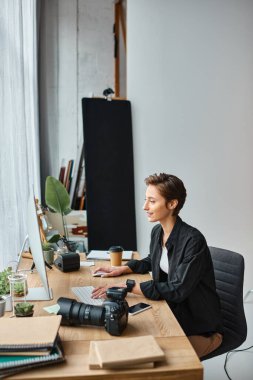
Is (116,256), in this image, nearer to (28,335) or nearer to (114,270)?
(114,270)

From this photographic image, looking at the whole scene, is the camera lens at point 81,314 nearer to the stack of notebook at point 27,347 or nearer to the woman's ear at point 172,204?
the stack of notebook at point 27,347

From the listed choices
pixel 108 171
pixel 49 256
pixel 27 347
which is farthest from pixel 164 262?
pixel 108 171

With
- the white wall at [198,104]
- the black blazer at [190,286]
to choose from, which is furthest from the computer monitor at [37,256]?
the white wall at [198,104]

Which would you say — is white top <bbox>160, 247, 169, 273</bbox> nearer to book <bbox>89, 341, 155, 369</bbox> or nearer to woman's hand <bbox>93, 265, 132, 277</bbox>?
woman's hand <bbox>93, 265, 132, 277</bbox>

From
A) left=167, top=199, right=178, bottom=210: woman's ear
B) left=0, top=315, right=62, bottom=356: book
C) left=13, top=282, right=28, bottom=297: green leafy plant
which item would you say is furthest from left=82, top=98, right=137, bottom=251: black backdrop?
left=0, top=315, right=62, bottom=356: book

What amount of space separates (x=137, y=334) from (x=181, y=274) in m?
0.46

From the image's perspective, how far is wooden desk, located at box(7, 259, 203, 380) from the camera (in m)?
1.16

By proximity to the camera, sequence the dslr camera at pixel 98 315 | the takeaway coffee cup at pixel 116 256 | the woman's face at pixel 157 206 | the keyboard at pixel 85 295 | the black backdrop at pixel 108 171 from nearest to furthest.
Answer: the dslr camera at pixel 98 315
the keyboard at pixel 85 295
the woman's face at pixel 157 206
the takeaway coffee cup at pixel 116 256
the black backdrop at pixel 108 171

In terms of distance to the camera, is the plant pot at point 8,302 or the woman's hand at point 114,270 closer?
the plant pot at point 8,302

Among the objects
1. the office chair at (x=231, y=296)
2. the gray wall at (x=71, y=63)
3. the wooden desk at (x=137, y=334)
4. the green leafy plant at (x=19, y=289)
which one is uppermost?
the gray wall at (x=71, y=63)

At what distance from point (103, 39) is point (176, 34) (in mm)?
1216

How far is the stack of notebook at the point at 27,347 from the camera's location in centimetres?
116

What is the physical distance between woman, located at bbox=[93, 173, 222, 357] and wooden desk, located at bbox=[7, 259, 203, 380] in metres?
0.10

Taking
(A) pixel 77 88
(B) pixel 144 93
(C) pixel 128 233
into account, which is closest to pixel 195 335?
(C) pixel 128 233
